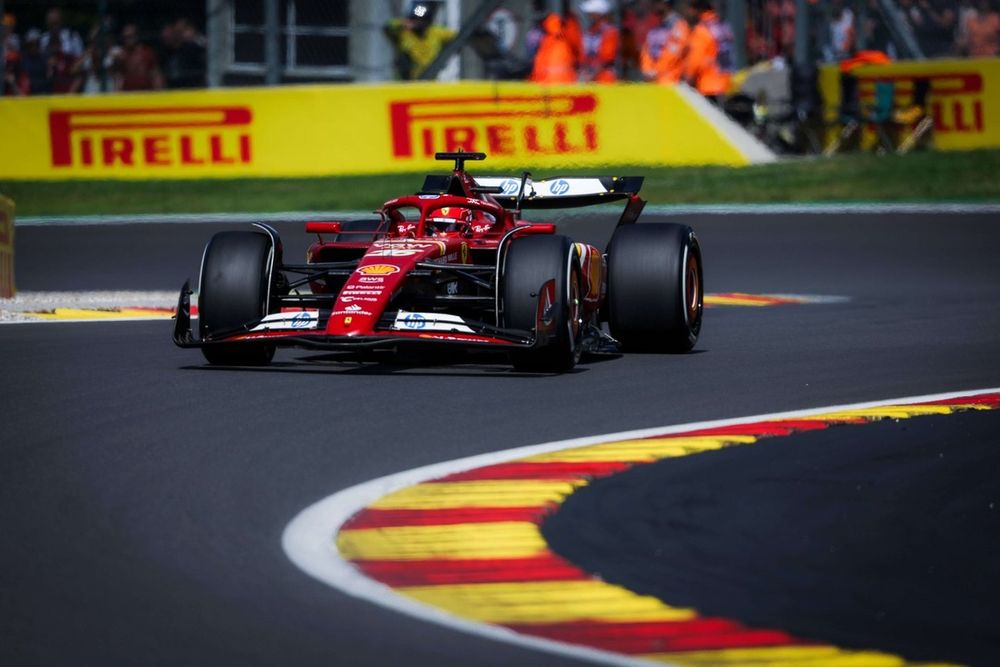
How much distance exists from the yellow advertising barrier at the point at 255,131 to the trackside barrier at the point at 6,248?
7138mm

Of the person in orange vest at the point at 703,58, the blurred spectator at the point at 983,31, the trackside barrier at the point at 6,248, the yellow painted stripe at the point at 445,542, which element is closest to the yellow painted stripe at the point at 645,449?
the yellow painted stripe at the point at 445,542

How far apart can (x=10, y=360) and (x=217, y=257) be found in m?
1.13

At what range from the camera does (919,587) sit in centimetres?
482

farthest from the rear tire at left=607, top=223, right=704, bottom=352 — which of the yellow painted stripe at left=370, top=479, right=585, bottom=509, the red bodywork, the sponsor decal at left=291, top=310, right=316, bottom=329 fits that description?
the yellow painted stripe at left=370, top=479, right=585, bottom=509

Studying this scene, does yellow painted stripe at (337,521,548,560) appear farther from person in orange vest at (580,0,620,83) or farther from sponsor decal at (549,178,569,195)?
person in orange vest at (580,0,620,83)

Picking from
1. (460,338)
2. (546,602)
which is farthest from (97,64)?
(546,602)

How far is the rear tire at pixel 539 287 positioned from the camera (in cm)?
873

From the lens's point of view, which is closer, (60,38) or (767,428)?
(767,428)

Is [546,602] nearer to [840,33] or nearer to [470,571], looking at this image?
[470,571]

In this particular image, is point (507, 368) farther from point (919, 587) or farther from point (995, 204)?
point (995, 204)

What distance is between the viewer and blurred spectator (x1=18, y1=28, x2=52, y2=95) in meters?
23.0

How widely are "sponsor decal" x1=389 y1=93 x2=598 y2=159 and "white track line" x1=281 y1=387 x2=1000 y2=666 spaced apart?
38.8ft

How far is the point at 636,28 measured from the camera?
21828 mm

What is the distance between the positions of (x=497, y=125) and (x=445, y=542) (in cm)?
1469
